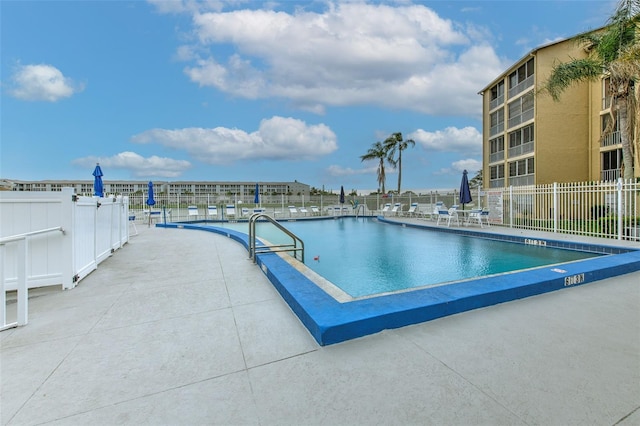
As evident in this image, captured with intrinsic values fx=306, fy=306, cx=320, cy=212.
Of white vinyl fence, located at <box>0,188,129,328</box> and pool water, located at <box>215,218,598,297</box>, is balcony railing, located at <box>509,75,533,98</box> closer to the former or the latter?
pool water, located at <box>215,218,598,297</box>

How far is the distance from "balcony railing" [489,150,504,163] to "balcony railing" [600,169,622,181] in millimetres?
6643

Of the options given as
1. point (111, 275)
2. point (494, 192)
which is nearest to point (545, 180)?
point (494, 192)

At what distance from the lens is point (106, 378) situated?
191 cm

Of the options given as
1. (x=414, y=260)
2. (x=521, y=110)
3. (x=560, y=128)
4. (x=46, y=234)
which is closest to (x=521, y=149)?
(x=560, y=128)

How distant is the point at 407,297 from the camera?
3014mm

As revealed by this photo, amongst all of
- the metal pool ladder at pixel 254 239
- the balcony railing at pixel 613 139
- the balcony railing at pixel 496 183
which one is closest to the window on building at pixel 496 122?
the balcony railing at pixel 496 183

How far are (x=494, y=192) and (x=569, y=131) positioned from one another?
11.0 metres

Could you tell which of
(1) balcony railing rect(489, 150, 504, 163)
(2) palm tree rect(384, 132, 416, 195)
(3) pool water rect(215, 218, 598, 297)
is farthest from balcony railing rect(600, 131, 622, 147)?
(2) palm tree rect(384, 132, 416, 195)

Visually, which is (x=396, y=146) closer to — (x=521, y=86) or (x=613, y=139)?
(x=521, y=86)

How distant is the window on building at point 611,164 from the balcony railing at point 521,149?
363 cm

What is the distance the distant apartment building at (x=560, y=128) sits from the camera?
17562mm

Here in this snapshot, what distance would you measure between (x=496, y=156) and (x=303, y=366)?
26.9 metres

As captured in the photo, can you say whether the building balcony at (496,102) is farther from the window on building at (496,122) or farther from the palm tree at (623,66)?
the palm tree at (623,66)

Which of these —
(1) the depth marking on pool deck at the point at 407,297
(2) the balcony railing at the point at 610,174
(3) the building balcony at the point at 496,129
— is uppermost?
(3) the building balcony at the point at 496,129
